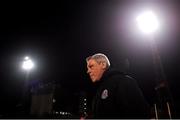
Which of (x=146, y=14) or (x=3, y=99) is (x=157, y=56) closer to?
(x=146, y=14)

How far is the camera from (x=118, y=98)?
284 centimetres

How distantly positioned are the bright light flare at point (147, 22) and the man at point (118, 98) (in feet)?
27.1

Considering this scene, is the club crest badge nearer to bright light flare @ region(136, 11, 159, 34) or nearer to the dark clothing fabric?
the dark clothing fabric

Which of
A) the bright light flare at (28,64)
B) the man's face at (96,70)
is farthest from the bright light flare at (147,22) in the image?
the bright light flare at (28,64)

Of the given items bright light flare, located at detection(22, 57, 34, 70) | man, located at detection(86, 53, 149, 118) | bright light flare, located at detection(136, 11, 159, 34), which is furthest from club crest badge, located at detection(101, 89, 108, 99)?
bright light flare, located at detection(22, 57, 34, 70)

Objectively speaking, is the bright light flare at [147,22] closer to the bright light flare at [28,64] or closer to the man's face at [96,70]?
the man's face at [96,70]

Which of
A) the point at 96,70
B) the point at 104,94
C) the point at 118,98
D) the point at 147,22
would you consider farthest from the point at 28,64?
the point at 118,98

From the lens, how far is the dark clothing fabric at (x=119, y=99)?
2771 millimetres

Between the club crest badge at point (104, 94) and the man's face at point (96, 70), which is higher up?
the man's face at point (96, 70)

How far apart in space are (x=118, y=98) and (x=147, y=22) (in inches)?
345

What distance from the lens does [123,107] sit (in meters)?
2.80

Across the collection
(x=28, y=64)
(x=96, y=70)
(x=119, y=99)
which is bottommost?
(x=119, y=99)

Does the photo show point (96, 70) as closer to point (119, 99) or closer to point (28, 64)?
point (119, 99)

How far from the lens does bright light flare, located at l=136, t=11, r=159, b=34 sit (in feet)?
36.1
